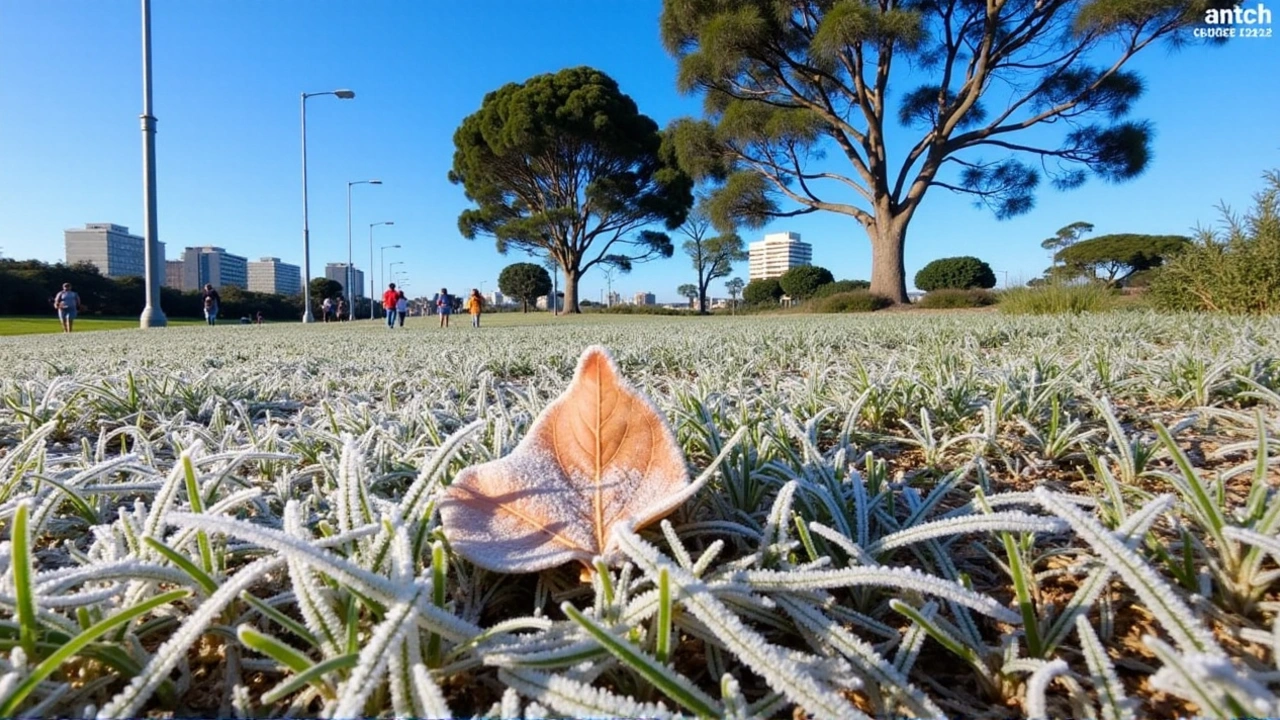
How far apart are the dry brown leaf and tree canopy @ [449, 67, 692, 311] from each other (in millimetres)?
24925

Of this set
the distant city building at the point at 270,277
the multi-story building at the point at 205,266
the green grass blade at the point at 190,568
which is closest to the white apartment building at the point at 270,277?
the distant city building at the point at 270,277

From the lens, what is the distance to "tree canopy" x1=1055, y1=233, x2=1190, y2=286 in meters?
36.3

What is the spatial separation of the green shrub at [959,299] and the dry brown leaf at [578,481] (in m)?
17.2

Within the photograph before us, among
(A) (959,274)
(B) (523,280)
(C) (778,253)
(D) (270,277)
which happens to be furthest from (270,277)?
(A) (959,274)

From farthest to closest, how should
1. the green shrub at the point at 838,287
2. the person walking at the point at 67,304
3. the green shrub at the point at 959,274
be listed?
1. the green shrub at the point at 838,287
2. the green shrub at the point at 959,274
3. the person walking at the point at 67,304

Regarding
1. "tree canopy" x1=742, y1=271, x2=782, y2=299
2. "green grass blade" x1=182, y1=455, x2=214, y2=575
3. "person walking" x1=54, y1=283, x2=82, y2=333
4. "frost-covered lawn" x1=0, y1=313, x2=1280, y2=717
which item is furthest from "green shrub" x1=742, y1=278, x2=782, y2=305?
"green grass blade" x1=182, y1=455, x2=214, y2=575

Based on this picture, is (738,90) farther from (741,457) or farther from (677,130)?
(741,457)

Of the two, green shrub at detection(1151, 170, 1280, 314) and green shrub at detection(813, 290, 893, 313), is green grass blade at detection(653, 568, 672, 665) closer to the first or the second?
green shrub at detection(1151, 170, 1280, 314)

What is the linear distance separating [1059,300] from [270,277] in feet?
349

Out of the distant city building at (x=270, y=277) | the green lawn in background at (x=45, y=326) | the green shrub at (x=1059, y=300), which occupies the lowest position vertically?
the green lawn in background at (x=45, y=326)

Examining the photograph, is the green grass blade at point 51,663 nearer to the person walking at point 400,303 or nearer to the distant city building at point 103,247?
the person walking at point 400,303

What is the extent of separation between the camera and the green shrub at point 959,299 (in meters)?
15.9

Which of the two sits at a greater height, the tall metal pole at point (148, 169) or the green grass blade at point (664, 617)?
the tall metal pole at point (148, 169)

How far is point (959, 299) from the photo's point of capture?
1614 cm
